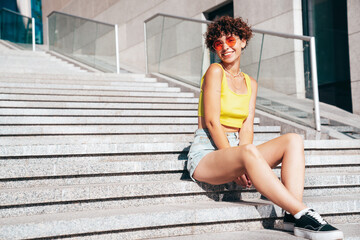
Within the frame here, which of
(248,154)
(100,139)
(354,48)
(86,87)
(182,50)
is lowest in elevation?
(248,154)

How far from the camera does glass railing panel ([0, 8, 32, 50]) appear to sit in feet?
44.1

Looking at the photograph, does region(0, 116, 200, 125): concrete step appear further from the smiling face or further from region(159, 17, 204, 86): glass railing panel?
the smiling face

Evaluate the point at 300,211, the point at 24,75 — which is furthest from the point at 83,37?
the point at 300,211

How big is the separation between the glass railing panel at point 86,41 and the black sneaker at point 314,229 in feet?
25.6

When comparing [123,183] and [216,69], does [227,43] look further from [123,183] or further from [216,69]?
[123,183]

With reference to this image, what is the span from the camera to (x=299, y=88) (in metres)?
5.70

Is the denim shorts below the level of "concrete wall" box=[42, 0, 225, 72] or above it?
below

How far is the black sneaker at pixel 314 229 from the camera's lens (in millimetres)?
2592

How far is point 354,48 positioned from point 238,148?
5483mm

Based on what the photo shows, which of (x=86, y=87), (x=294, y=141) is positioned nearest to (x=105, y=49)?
(x=86, y=87)

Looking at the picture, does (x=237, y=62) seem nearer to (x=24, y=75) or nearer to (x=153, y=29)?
(x=24, y=75)

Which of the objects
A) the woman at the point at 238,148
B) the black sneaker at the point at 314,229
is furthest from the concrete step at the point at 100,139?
the black sneaker at the point at 314,229

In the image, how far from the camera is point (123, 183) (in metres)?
3.36

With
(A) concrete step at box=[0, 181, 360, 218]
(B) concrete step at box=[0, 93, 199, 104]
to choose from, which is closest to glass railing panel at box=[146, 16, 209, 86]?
(B) concrete step at box=[0, 93, 199, 104]
